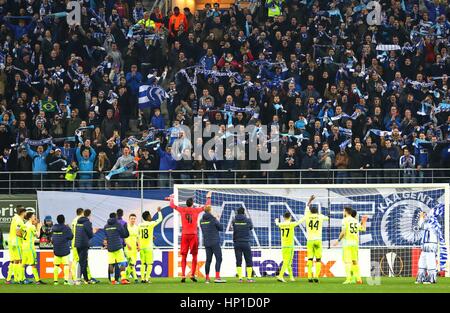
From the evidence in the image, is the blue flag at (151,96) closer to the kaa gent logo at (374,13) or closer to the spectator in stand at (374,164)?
the spectator in stand at (374,164)

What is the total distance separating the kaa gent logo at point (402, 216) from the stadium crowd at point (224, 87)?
0.66 metres

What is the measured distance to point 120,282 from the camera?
105ft

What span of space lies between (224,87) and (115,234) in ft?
27.8

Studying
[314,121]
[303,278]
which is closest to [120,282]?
[303,278]

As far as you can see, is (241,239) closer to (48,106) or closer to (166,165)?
(166,165)

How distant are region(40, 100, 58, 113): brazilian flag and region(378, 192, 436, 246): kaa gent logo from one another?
10.4m

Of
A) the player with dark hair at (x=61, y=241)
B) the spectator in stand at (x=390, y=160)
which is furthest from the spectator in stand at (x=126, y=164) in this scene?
the spectator in stand at (x=390, y=160)

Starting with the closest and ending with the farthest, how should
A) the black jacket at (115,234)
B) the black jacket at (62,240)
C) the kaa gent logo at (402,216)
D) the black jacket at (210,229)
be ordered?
1. the black jacket at (210,229)
2. the black jacket at (115,234)
3. the black jacket at (62,240)
4. the kaa gent logo at (402,216)

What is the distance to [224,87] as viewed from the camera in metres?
38.6

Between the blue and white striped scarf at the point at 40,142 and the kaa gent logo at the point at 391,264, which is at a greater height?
the blue and white striped scarf at the point at 40,142

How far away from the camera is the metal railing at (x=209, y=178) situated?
36188 mm

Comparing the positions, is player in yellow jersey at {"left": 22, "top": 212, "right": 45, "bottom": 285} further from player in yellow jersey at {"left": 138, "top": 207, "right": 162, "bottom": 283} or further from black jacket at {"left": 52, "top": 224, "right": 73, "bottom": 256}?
player in yellow jersey at {"left": 138, "top": 207, "right": 162, "bottom": 283}

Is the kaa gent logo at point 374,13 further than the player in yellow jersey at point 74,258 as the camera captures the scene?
Yes

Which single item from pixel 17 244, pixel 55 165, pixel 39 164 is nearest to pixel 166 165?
pixel 55 165
